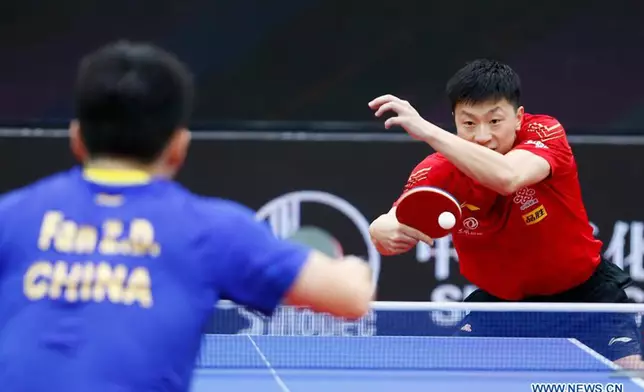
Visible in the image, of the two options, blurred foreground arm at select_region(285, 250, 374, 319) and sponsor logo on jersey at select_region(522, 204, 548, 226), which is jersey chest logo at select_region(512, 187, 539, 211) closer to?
sponsor logo on jersey at select_region(522, 204, 548, 226)

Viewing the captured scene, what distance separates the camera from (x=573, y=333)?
4.70 meters

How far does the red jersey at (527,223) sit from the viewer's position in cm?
464

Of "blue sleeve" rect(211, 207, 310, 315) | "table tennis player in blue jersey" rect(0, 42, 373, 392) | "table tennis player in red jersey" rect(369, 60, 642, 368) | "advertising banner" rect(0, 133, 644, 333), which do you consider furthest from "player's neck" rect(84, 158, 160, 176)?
"advertising banner" rect(0, 133, 644, 333)

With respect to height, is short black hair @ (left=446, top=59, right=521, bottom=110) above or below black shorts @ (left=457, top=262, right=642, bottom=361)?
above

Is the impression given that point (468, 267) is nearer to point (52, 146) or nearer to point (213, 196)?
point (213, 196)

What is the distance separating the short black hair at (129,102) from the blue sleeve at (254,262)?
21 centimetres

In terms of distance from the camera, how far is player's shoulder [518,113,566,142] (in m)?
4.62

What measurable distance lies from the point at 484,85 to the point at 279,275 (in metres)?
2.48

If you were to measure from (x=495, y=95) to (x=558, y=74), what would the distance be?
3.36 m

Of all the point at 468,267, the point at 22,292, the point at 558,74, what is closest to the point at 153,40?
the point at 558,74

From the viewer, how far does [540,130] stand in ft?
15.3

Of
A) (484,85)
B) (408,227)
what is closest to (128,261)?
(408,227)

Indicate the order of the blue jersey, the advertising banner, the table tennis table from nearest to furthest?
the blue jersey, the table tennis table, the advertising banner

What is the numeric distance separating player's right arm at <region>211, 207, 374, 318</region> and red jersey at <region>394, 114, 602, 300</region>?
242 cm
